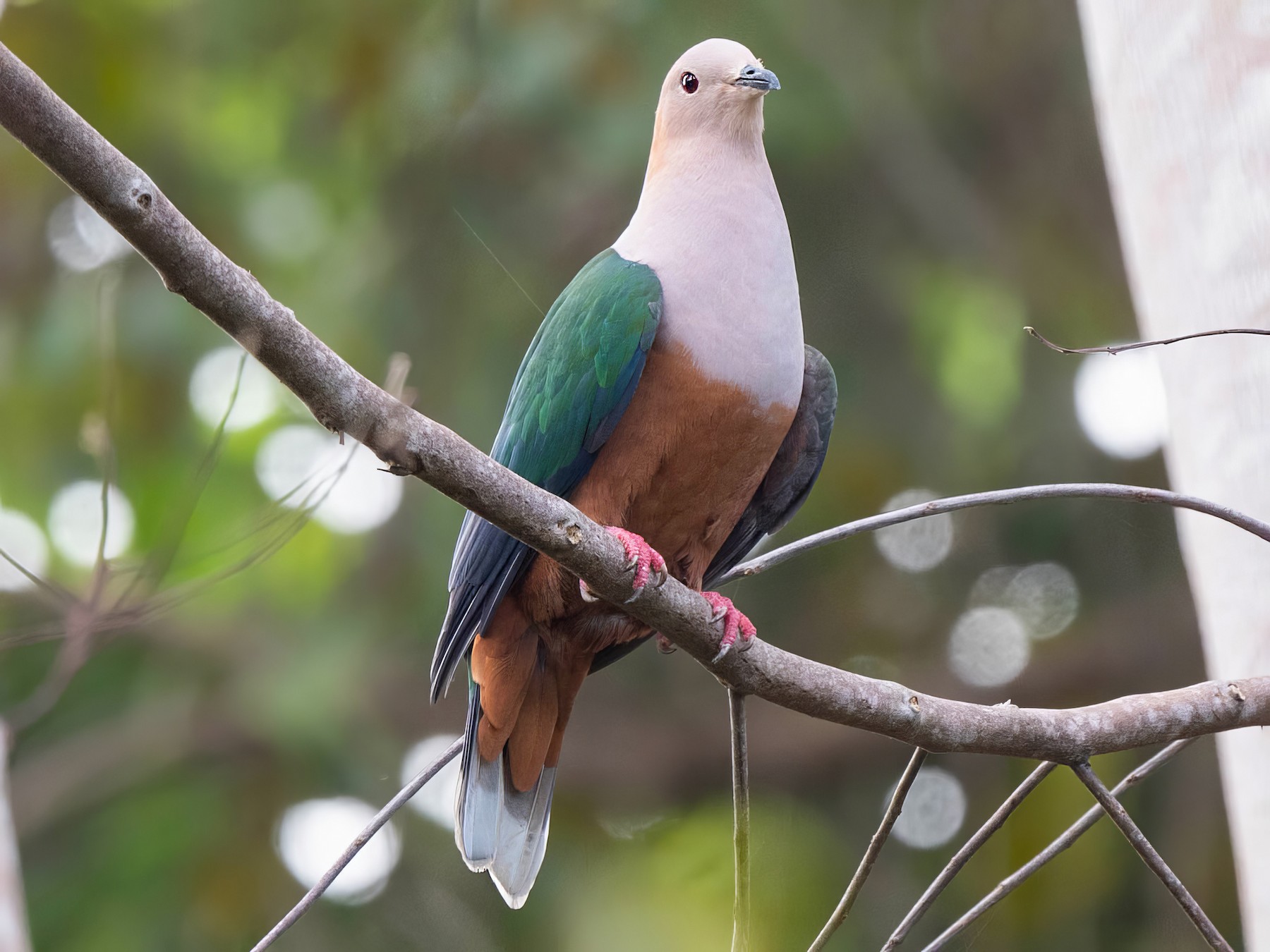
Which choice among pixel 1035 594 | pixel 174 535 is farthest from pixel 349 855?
pixel 1035 594

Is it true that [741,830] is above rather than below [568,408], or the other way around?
below

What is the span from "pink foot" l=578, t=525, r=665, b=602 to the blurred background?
6.44 ft

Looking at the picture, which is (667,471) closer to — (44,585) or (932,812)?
(44,585)

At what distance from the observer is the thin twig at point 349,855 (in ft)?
5.47

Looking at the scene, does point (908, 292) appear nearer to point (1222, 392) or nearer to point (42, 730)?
point (1222, 392)

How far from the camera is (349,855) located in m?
1.78

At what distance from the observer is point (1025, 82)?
17.5ft

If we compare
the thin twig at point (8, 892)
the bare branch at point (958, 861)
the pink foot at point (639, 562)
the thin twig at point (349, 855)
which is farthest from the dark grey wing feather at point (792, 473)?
the thin twig at point (8, 892)

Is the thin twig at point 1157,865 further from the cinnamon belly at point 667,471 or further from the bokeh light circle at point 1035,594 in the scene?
the bokeh light circle at point 1035,594

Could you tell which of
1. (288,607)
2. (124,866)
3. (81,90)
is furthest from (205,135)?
(124,866)

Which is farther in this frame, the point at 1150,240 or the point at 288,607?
the point at 288,607

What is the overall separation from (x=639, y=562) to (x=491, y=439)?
2.52m

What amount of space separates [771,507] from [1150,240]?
970 millimetres

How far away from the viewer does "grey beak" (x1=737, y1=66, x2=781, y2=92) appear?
2.57m
